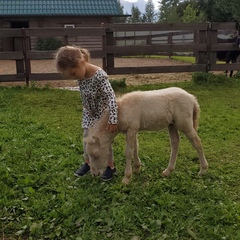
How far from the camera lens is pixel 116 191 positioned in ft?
11.7

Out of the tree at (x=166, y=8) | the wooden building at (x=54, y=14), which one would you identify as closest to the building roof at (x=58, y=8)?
the wooden building at (x=54, y=14)

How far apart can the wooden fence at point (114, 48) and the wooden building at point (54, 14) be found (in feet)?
43.7

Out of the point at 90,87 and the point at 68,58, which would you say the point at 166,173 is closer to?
the point at 90,87

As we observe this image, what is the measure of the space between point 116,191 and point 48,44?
1928 centimetres

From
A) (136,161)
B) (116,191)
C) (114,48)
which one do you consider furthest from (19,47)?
(116,191)

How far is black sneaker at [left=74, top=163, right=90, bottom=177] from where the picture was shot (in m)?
3.94

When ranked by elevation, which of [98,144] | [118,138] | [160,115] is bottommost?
[118,138]

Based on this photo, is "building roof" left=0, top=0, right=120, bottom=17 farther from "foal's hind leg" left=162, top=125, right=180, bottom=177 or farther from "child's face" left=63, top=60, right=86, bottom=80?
"child's face" left=63, top=60, right=86, bottom=80

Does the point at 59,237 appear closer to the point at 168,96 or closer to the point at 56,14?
the point at 168,96

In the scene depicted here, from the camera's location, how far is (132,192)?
357cm

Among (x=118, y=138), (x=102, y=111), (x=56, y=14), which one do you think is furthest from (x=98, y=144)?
(x=56, y=14)

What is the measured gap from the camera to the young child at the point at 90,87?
11.4 feet

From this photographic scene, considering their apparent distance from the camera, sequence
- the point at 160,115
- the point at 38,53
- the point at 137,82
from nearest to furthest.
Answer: the point at 160,115
the point at 38,53
the point at 137,82

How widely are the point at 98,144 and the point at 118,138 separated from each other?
180 cm
